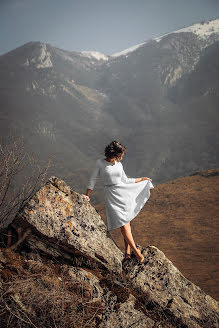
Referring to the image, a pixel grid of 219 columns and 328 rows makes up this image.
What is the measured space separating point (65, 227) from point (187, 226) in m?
7.56

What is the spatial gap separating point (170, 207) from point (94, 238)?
895cm

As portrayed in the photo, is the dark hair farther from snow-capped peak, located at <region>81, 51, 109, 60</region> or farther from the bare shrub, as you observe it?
snow-capped peak, located at <region>81, 51, 109, 60</region>

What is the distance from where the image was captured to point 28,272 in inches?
98.2

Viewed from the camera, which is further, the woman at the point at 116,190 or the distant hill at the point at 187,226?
the distant hill at the point at 187,226

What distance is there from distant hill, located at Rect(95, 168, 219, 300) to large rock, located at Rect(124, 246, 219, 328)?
2.67 meters

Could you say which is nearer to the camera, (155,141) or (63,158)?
(63,158)

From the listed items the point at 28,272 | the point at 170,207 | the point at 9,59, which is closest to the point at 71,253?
the point at 28,272

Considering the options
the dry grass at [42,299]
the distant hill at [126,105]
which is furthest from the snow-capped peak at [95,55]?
the dry grass at [42,299]

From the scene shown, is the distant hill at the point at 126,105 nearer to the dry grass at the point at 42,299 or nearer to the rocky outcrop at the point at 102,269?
the rocky outcrop at the point at 102,269

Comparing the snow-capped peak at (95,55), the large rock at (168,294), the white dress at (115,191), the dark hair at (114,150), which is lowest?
the large rock at (168,294)

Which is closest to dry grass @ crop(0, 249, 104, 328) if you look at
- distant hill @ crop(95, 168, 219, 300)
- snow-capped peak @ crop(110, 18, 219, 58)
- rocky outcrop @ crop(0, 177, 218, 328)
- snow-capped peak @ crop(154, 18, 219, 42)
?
rocky outcrop @ crop(0, 177, 218, 328)

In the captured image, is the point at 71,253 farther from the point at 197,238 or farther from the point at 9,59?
the point at 9,59

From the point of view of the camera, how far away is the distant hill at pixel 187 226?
21.9ft

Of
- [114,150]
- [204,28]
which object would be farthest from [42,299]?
[204,28]
